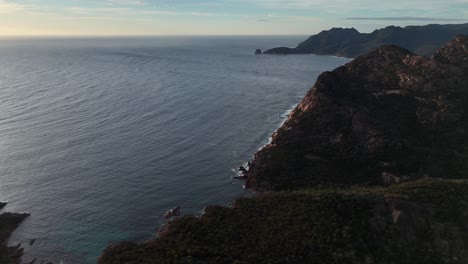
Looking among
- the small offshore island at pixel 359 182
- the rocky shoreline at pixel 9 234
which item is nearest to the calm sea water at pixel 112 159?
the rocky shoreline at pixel 9 234

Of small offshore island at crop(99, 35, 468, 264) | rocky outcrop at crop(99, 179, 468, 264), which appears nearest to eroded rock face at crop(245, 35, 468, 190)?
small offshore island at crop(99, 35, 468, 264)

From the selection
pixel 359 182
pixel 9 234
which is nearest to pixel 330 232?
pixel 359 182

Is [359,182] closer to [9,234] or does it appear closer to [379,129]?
[379,129]

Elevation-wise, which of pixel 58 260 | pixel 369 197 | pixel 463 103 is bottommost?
pixel 58 260

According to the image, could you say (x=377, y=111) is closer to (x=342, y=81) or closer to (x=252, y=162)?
(x=342, y=81)

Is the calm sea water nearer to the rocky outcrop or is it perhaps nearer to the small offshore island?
the small offshore island

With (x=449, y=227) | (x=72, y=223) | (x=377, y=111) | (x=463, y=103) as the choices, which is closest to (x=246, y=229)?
(x=449, y=227)

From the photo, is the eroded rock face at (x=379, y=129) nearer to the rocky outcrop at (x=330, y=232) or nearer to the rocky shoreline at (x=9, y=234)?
the rocky outcrop at (x=330, y=232)
